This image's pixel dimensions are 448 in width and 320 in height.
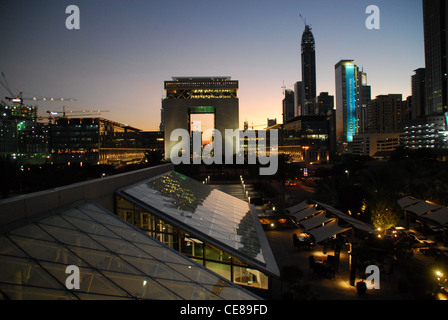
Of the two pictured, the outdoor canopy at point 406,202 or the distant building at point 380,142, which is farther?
the distant building at point 380,142

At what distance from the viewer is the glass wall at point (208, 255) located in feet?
30.8

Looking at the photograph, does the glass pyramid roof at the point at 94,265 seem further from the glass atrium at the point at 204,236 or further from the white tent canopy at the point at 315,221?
the white tent canopy at the point at 315,221

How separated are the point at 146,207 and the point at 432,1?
17370 cm

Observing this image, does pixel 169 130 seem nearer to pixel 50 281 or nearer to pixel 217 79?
pixel 217 79

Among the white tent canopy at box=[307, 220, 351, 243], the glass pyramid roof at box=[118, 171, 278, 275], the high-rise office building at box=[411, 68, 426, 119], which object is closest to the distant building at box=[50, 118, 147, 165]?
the glass pyramid roof at box=[118, 171, 278, 275]

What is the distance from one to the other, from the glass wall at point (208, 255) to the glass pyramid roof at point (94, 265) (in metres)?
1.97

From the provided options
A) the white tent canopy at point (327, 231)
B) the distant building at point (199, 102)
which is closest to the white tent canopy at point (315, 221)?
the white tent canopy at point (327, 231)

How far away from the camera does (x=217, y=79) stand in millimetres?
99688

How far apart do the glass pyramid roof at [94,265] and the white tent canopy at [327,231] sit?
352 inches

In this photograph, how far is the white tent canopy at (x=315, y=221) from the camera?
16.4 meters

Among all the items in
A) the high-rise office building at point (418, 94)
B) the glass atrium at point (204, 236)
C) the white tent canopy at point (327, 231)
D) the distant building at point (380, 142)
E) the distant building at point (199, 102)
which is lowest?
the white tent canopy at point (327, 231)

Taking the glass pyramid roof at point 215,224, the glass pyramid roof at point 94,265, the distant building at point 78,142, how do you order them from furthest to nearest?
the distant building at point 78,142 < the glass pyramid roof at point 215,224 < the glass pyramid roof at point 94,265

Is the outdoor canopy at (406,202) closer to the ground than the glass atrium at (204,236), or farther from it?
closer to the ground

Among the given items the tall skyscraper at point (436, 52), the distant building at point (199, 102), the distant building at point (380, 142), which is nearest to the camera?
the distant building at point (199, 102)
